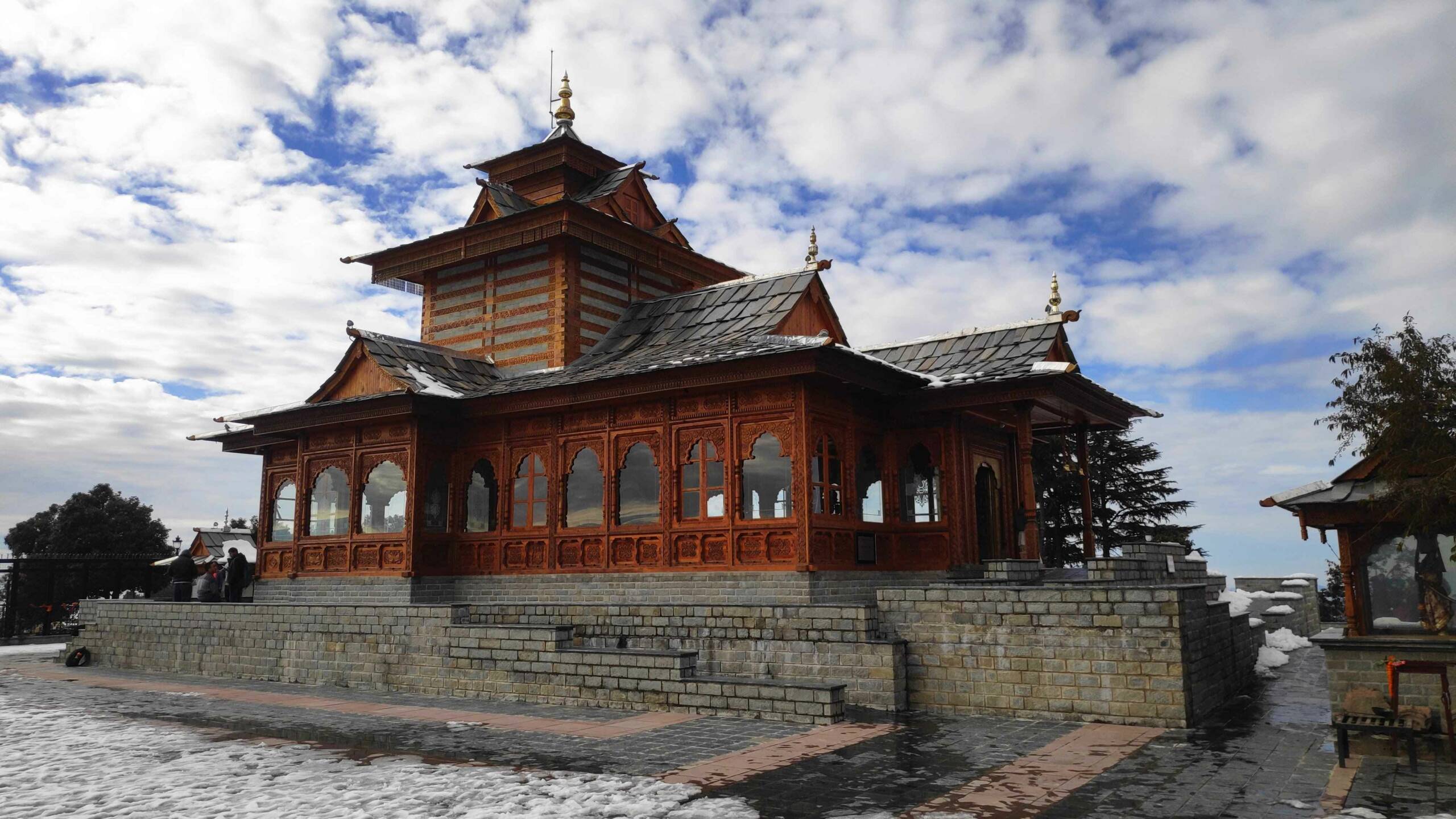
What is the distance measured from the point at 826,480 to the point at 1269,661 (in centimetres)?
803

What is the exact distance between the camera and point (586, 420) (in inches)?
668

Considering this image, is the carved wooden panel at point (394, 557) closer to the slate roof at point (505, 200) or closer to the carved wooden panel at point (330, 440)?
the carved wooden panel at point (330, 440)

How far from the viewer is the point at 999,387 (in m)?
15.2

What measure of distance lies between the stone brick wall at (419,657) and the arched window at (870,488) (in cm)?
493

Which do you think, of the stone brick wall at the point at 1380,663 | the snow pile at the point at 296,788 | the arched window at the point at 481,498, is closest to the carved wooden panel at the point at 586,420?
the arched window at the point at 481,498

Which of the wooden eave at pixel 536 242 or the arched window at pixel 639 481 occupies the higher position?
the wooden eave at pixel 536 242

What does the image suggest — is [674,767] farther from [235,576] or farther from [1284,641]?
[235,576]

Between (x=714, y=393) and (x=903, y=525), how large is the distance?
12.8 ft

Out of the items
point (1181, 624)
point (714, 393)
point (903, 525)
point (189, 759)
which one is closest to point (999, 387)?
point (903, 525)

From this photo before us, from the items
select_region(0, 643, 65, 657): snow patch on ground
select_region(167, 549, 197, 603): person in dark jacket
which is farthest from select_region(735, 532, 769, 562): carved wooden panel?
select_region(0, 643, 65, 657): snow patch on ground

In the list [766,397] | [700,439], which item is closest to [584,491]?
[700,439]

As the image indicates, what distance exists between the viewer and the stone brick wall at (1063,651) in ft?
34.1

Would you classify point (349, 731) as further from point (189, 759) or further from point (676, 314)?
point (676, 314)

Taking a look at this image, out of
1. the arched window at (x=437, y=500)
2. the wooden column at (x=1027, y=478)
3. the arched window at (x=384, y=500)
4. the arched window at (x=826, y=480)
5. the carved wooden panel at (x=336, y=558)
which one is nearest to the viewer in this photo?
the arched window at (x=826, y=480)
